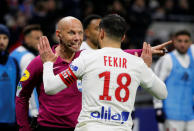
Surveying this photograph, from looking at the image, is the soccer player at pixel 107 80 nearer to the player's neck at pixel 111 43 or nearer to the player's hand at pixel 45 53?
the player's neck at pixel 111 43

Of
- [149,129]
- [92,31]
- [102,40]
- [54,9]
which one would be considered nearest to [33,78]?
[102,40]

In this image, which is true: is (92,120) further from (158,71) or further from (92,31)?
(158,71)

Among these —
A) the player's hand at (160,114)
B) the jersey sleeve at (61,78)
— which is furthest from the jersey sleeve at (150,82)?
the player's hand at (160,114)

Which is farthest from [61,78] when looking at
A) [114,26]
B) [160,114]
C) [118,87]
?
[160,114]

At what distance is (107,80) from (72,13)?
964 centimetres

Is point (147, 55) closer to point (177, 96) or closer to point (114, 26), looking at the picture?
point (114, 26)

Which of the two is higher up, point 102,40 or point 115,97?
point 102,40

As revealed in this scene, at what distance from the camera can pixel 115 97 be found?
3.48 meters

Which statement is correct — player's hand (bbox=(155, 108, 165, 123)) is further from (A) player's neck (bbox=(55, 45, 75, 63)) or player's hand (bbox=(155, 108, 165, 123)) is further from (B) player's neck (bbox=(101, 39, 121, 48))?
(B) player's neck (bbox=(101, 39, 121, 48))

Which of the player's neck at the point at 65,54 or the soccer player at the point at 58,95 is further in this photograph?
the player's neck at the point at 65,54

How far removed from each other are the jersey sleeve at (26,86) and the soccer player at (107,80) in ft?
3.07

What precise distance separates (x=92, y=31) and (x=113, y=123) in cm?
333

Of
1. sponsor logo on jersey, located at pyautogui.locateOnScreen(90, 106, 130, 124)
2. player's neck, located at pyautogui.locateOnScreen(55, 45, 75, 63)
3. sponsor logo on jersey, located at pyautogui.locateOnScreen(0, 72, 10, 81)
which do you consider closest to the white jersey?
sponsor logo on jersey, located at pyautogui.locateOnScreen(90, 106, 130, 124)

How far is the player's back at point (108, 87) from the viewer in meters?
3.47
